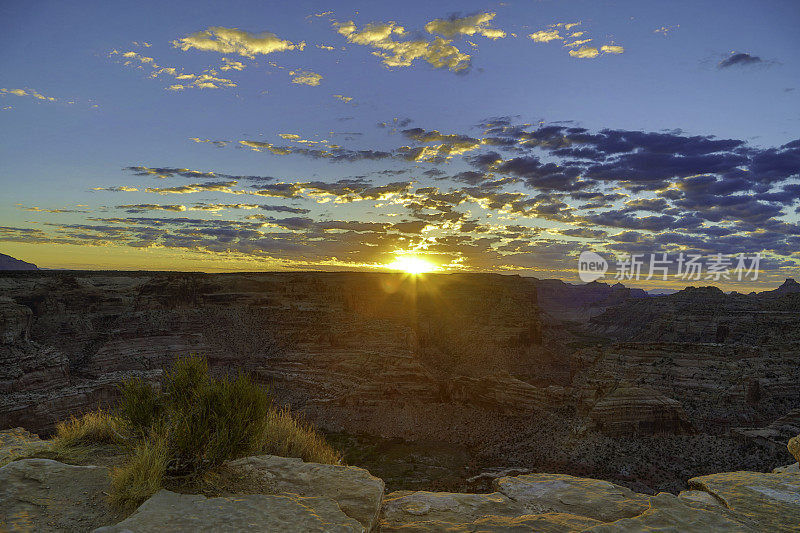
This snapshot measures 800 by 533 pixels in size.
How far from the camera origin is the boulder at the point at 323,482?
15.4 ft

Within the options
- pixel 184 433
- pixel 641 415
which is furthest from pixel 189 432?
pixel 641 415

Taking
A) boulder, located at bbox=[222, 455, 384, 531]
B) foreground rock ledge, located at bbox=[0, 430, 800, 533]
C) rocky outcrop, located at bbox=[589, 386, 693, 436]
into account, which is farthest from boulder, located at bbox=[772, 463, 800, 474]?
rocky outcrop, located at bbox=[589, 386, 693, 436]

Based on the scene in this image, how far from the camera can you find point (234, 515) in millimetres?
3943

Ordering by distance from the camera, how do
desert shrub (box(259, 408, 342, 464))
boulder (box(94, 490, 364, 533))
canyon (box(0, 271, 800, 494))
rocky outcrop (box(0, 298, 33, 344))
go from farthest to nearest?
rocky outcrop (box(0, 298, 33, 344)) < canyon (box(0, 271, 800, 494)) < desert shrub (box(259, 408, 342, 464)) < boulder (box(94, 490, 364, 533))

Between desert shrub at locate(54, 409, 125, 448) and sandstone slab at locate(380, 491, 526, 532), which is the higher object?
sandstone slab at locate(380, 491, 526, 532)

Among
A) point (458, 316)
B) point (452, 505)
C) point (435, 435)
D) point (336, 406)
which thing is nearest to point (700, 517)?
point (452, 505)

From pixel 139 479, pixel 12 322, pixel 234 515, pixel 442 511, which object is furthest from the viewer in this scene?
pixel 12 322

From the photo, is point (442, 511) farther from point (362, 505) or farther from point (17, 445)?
point (17, 445)

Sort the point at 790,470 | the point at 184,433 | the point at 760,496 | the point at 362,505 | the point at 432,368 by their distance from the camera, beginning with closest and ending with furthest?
the point at 362,505, the point at 184,433, the point at 760,496, the point at 790,470, the point at 432,368

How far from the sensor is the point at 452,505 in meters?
5.38

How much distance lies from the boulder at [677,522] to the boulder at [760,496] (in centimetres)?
41

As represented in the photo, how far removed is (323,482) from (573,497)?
368 cm

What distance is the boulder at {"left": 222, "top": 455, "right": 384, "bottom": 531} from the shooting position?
4707mm

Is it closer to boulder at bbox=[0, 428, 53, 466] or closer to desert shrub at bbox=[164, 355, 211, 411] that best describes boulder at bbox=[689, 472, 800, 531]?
desert shrub at bbox=[164, 355, 211, 411]
